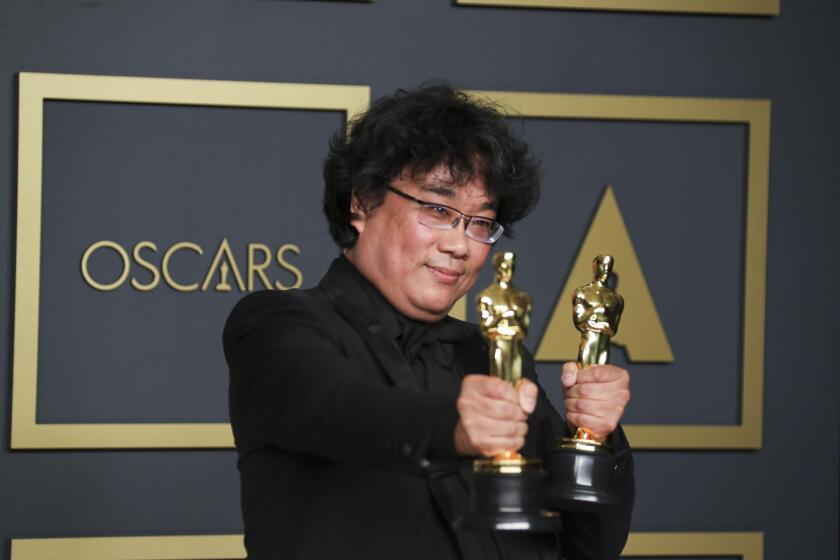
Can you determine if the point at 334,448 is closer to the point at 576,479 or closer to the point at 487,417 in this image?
the point at 487,417

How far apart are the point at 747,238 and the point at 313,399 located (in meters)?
1.94

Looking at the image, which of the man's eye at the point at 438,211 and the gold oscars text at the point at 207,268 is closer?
the man's eye at the point at 438,211

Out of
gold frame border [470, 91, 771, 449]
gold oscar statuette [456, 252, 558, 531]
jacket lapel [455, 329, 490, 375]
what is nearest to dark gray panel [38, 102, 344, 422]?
gold frame border [470, 91, 771, 449]

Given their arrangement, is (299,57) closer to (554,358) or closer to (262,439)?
(554,358)

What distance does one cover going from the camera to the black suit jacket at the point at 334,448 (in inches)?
53.5

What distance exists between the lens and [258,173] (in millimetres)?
2916

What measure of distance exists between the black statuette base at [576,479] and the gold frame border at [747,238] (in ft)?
4.77

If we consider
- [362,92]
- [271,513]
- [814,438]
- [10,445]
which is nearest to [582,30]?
[362,92]

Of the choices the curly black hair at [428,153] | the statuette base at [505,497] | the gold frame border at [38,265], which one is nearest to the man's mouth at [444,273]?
the curly black hair at [428,153]

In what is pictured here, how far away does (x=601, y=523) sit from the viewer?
1.73 metres

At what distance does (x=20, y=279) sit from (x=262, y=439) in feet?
4.78

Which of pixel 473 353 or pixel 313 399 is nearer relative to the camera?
pixel 313 399

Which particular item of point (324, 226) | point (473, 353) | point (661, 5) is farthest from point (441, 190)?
point (661, 5)

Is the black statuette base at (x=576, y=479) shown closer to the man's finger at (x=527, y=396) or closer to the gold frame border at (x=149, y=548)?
the man's finger at (x=527, y=396)
